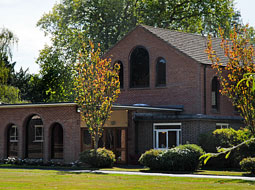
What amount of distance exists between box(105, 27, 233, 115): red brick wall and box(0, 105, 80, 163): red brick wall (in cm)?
608

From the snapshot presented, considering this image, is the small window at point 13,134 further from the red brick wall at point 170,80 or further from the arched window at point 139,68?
the arched window at point 139,68

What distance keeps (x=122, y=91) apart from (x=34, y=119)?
7.31m

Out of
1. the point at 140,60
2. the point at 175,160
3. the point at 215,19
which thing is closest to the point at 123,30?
the point at 215,19

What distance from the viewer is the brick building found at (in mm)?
32062

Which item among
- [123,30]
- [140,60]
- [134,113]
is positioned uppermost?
[123,30]

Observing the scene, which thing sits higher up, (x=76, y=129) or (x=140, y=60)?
(x=140, y=60)

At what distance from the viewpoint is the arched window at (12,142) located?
35.8 meters

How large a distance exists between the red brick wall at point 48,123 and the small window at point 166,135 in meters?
5.17

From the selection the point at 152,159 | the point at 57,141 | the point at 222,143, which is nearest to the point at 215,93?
the point at 222,143

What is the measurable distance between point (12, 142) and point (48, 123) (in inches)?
249

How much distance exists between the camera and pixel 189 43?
128 feet

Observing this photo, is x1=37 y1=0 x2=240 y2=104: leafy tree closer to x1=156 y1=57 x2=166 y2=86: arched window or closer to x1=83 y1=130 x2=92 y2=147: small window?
x1=156 y1=57 x2=166 y2=86: arched window

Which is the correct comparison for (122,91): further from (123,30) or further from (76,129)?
(123,30)

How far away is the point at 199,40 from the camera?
40812 mm
